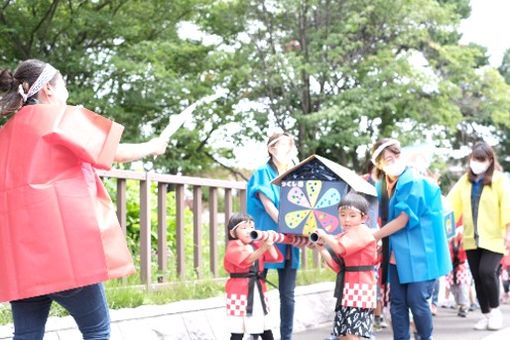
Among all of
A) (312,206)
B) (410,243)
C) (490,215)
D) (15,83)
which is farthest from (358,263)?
(490,215)

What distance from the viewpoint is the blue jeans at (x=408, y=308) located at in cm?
591

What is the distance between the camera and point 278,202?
627cm

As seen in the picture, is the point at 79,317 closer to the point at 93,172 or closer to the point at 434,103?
the point at 93,172

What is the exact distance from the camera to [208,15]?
2181cm

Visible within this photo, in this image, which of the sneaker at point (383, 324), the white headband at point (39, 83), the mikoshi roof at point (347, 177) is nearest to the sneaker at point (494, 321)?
the sneaker at point (383, 324)

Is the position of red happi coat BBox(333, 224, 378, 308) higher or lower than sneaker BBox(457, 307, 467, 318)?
higher

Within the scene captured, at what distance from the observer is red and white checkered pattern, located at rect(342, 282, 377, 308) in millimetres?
5387

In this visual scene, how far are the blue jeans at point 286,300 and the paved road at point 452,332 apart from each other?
108 centimetres

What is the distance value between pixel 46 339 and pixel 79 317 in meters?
1.65

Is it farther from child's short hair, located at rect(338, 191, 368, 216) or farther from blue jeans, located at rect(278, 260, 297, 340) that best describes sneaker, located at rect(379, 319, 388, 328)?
Result: child's short hair, located at rect(338, 191, 368, 216)

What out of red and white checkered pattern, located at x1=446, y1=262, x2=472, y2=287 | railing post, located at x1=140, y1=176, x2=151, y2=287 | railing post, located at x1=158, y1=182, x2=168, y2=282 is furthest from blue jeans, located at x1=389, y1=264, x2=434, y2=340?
red and white checkered pattern, located at x1=446, y1=262, x2=472, y2=287

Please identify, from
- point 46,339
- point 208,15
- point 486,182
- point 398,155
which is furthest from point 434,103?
point 46,339

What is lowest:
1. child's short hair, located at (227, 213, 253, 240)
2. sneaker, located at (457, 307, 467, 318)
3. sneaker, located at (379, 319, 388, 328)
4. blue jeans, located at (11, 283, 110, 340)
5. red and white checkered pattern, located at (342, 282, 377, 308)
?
sneaker, located at (457, 307, 467, 318)

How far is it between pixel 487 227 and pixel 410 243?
2.30m
